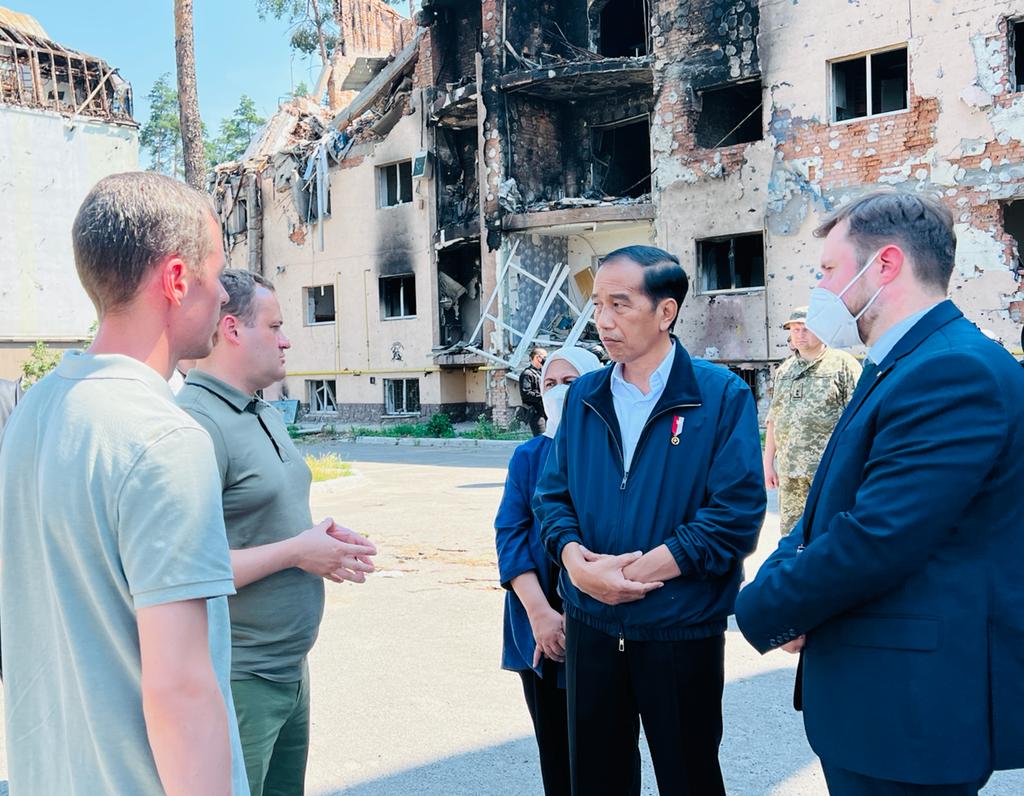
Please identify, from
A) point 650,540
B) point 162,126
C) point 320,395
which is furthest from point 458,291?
point 162,126

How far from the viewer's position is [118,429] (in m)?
1.48

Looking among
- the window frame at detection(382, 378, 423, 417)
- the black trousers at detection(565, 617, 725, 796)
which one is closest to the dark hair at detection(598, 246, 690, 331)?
the black trousers at detection(565, 617, 725, 796)

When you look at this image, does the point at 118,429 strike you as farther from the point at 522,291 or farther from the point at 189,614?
the point at 522,291

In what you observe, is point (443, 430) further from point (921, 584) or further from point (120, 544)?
point (120, 544)

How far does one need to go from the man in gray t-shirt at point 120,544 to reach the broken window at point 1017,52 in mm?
17449

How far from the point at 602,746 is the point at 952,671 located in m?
1.18

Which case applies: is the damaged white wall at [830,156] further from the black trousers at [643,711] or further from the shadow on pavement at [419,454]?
the black trousers at [643,711]

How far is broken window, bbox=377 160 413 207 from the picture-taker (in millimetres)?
24734

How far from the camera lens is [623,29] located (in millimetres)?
22188

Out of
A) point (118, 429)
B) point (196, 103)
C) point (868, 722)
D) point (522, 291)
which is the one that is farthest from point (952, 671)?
point (196, 103)

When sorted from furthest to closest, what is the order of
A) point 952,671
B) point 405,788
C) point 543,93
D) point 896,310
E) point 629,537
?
point 543,93
point 405,788
point 629,537
point 896,310
point 952,671

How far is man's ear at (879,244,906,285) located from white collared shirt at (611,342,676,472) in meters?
0.82

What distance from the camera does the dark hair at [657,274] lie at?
9.91ft

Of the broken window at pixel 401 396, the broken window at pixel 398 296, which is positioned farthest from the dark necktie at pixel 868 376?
the broken window at pixel 398 296
